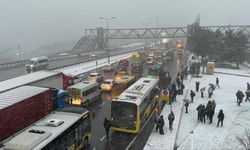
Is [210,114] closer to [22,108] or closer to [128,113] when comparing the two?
[128,113]

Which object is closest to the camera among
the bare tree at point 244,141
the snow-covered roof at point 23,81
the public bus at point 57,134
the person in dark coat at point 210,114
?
the public bus at point 57,134

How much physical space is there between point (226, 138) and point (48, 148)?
14.2 metres

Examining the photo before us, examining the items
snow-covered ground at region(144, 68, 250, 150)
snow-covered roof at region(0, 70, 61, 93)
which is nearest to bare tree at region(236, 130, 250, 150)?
snow-covered ground at region(144, 68, 250, 150)

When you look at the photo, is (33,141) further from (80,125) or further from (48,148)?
(80,125)

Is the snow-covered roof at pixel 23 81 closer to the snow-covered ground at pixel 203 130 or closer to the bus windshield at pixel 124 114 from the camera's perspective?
the bus windshield at pixel 124 114

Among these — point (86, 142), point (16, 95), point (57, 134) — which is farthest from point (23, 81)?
point (57, 134)

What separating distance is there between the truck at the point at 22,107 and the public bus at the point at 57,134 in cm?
124

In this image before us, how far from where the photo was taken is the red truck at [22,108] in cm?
1764

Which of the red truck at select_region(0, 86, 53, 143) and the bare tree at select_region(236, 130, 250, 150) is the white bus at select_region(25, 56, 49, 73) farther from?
the bare tree at select_region(236, 130, 250, 150)

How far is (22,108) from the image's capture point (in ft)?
63.7

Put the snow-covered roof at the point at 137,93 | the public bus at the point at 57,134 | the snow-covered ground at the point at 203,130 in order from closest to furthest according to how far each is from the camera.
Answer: the public bus at the point at 57,134 < the snow-covered ground at the point at 203,130 < the snow-covered roof at the point at 137,93

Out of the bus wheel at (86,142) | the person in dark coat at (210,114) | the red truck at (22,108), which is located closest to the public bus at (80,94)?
the red truck at (22,108)

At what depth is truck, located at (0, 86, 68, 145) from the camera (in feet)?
57.9

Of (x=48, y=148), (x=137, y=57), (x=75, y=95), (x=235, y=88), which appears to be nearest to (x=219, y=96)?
(x=235, y=88)
